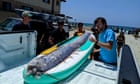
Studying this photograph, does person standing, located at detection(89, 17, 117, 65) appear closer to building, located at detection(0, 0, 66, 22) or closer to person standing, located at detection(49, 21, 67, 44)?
person standing, located at detection(49, 21, 67, 44)

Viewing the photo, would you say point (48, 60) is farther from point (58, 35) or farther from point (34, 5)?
point (34, 5)

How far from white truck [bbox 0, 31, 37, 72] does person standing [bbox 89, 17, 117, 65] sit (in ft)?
4.77

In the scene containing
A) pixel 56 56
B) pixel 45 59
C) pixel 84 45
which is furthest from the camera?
pixel 84 45

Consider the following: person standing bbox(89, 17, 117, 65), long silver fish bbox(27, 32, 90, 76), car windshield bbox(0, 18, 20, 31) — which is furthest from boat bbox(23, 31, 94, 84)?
car windshield bbox(0, 18, 20, 31)

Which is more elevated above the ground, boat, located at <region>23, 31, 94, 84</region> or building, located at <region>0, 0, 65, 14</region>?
building, located at <region>0, 0, 65, 14</region>

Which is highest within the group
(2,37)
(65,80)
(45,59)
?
(2,37)

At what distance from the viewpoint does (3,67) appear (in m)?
3.74

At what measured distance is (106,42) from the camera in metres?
3.95

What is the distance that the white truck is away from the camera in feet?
12.3

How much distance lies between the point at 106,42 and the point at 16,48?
1855 millimetres

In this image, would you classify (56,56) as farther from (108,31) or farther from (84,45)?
(84,45)

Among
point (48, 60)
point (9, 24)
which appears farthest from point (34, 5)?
point (48, 60)

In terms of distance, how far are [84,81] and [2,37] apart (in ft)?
5.62

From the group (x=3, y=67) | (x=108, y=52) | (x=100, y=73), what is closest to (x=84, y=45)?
Answer: (x=108, y=52)
